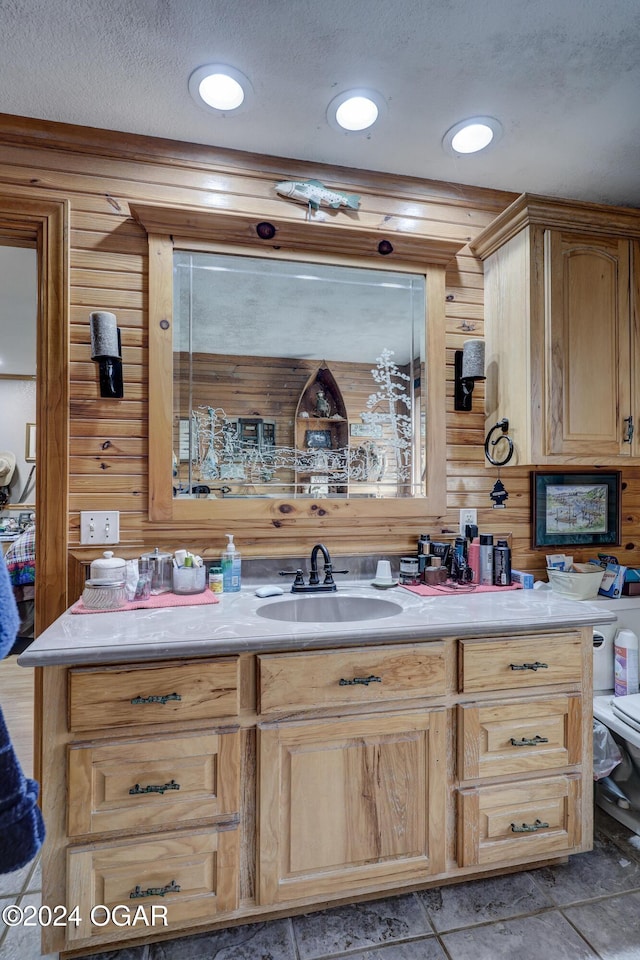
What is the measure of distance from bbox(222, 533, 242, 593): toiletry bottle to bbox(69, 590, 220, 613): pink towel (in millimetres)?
80

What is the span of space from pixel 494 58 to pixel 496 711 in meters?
1.98

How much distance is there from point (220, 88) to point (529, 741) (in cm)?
230

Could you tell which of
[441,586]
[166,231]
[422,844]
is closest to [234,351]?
[166,231]

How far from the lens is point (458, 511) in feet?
7.07

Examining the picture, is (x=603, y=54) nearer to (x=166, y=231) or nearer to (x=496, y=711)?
(x=166, y=231)

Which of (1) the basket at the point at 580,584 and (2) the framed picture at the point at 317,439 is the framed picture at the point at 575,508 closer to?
(1) the basket at the point at 580,584

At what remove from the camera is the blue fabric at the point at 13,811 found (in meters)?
0.72

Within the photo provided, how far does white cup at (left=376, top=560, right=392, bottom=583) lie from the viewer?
6.41ft

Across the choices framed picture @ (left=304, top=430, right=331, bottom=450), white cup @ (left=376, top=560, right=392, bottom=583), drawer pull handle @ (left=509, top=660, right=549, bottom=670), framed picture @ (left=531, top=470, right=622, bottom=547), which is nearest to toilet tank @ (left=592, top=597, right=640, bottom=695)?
framed picture @ (left=531, top=470, right=622, bottom=547)

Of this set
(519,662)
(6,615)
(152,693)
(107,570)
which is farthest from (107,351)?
(519,662)

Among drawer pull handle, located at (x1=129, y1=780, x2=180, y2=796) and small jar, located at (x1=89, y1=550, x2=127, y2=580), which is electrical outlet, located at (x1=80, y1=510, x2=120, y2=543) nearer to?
small jar, located at (x1=89, y1=550, x2=127, y2=580)

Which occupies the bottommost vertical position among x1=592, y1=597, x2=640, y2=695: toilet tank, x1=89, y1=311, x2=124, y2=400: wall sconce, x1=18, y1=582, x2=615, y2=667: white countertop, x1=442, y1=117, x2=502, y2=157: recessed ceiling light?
x1=592, y1=597, x2=640, y2=695: toilet tank

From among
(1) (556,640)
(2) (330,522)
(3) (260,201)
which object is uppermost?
(3) (260,201)

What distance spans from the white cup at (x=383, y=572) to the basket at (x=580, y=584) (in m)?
0.74
